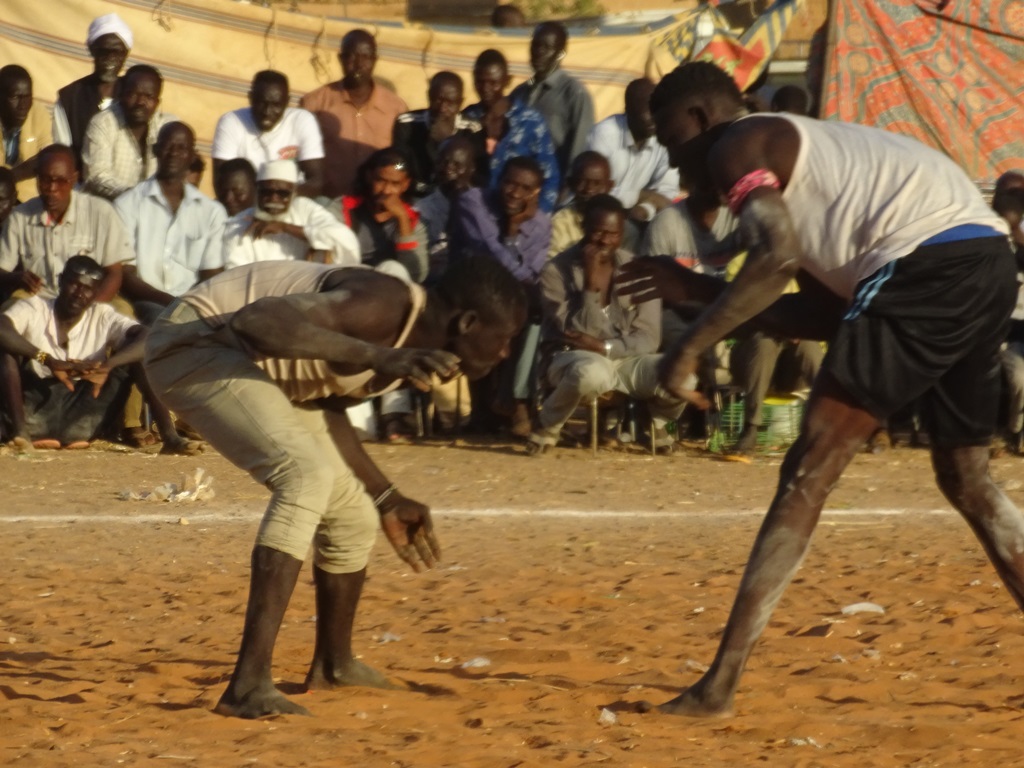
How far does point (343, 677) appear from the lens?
17.5 ft

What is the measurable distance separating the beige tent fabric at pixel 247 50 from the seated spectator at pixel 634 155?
1.25 m

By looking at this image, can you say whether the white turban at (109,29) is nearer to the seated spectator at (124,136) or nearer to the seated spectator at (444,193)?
Result: the seated spectator at (124,136)

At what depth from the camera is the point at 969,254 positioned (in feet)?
15.8

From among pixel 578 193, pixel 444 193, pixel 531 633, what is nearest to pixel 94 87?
pixel 444 193

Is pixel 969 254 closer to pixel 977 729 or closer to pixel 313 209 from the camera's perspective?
pixel 977 729

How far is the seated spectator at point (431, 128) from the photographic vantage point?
478 inches

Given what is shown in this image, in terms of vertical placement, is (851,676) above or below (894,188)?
below

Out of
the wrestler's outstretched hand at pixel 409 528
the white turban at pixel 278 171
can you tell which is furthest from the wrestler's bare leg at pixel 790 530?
the white turban at pixel 278 171

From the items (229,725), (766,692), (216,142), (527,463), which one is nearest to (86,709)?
(229,725)

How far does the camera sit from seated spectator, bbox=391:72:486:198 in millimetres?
12148

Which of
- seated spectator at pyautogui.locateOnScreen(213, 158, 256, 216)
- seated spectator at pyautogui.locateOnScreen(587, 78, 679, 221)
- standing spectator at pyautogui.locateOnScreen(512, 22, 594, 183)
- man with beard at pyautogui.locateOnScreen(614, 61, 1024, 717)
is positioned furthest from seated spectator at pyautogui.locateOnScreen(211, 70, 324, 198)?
man with beard at pyautogui.locateOnScreen(614, 61, 1024, 717)

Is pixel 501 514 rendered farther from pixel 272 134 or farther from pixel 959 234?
pixel 959 234

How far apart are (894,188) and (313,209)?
22.8ft

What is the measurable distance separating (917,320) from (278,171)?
7.02m
